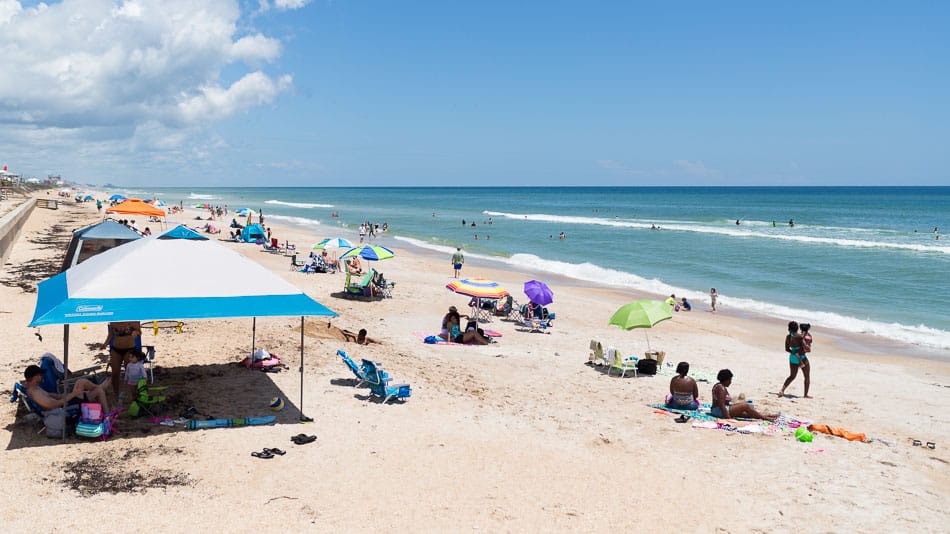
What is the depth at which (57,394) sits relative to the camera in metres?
7.74

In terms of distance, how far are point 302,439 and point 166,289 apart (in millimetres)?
2469

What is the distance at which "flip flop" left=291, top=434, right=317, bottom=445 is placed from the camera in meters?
7.59

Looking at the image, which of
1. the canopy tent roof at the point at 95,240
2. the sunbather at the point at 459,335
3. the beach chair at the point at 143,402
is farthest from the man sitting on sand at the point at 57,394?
the canopy tent roof at the point at 95,240

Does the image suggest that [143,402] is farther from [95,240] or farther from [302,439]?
[95,240]

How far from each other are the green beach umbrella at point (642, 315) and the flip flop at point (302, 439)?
21.7ft

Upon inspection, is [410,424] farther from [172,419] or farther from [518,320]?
[518,320]

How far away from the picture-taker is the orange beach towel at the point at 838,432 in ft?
29.6

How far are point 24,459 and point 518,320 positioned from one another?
39.4 ft

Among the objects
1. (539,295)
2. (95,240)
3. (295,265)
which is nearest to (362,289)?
(539,295)

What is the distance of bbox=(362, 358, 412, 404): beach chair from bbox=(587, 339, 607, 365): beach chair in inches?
181

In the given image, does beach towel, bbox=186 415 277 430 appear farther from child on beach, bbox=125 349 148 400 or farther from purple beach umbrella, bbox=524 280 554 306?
purple beach umbrella, bbox=524 280 554 306

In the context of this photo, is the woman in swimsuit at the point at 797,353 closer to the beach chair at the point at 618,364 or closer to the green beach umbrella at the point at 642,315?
the green beach umbrella at the point at 642,315

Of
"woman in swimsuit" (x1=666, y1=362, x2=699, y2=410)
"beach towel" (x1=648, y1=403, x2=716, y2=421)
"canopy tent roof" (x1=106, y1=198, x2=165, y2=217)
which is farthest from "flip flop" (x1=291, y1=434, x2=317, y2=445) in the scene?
"canopy tent roof" (x1=106, y1=198, x2=165, y2=217)

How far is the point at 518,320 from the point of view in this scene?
1708cm
